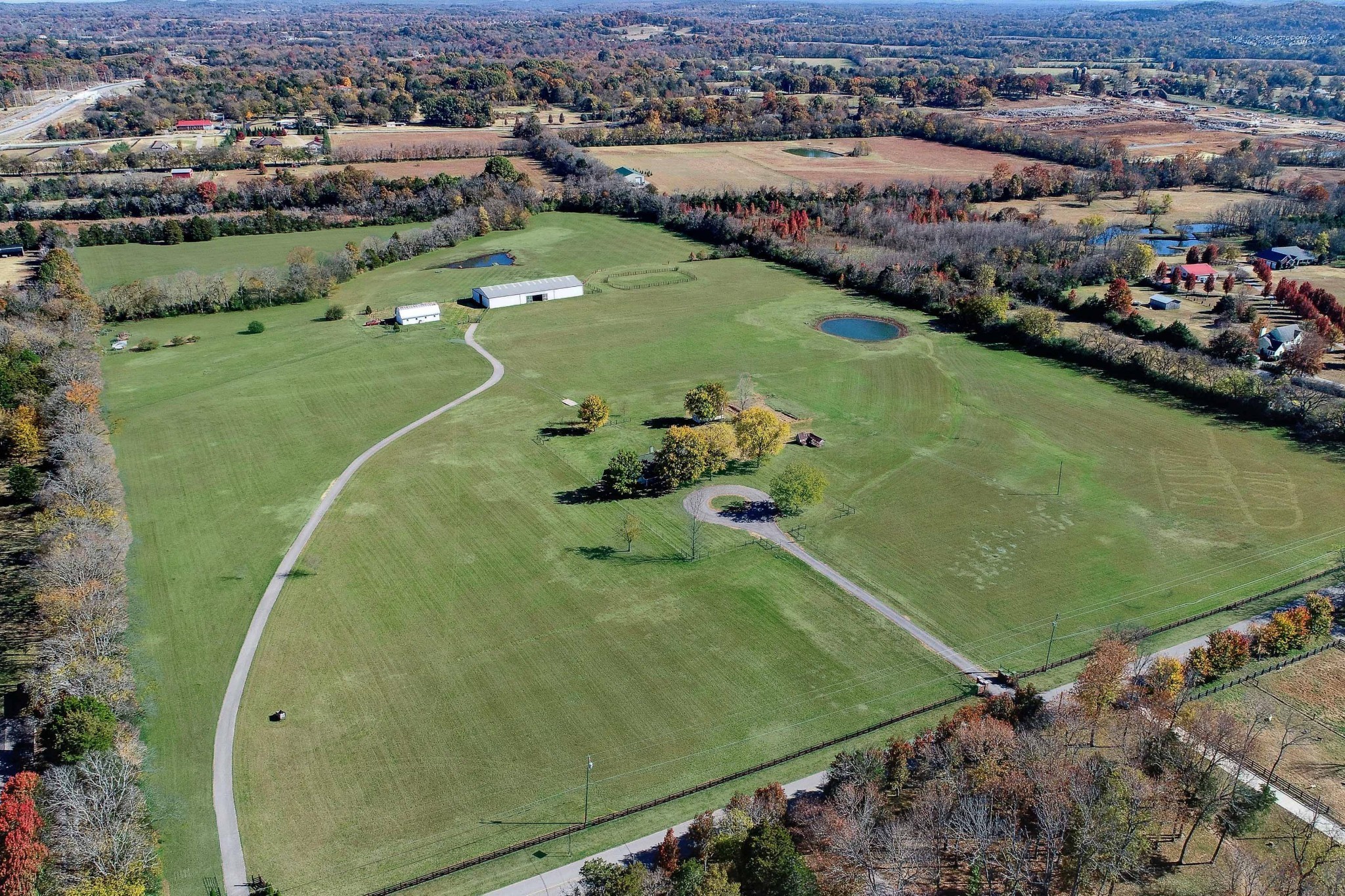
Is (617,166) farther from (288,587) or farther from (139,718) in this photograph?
(139,718)

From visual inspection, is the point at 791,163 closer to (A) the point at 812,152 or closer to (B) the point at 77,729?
(A) the point at 812,152

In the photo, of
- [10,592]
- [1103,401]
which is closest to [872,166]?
[1103,401]

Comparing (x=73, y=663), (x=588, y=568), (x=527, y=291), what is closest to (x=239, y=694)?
(x=73, y=663)

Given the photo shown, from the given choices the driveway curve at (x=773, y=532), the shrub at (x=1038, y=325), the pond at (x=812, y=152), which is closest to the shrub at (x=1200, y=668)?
the driveway curve at (x=773, y=532)

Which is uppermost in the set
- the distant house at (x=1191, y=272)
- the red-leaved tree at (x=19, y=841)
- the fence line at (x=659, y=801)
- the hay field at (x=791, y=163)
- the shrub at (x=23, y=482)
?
the hay field at (x=791, y=163)

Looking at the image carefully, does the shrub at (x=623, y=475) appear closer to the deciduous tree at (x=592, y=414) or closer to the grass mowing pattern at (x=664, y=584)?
the grass mowing pattern at (x=664, y=584)

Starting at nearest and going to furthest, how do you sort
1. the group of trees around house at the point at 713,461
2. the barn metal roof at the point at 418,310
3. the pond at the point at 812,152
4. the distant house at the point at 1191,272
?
the group of trees around house at the point at 713,461, the barn metal roof at the point at 418,310, the distant house at the point at 1191,272, the pond at the point at 812,152
